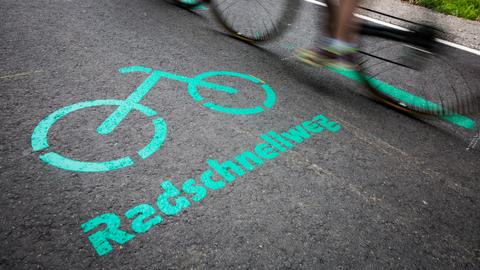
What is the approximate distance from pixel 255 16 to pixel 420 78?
272 cm

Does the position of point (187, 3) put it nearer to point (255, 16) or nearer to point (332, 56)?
point (255, 16)

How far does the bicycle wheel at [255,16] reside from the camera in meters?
4.52

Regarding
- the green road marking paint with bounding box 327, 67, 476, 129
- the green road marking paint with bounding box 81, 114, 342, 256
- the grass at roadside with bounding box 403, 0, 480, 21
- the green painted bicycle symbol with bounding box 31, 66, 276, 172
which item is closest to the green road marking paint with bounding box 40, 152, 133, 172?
the green painted bicycle symbol with bounding box 31, 66, 276, 172

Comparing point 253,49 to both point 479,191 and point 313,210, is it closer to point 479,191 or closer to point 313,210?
point 313,210

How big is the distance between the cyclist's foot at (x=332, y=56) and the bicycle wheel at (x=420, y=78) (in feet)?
0.82

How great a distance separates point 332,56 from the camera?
3.39 meters

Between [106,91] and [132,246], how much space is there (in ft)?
5.97

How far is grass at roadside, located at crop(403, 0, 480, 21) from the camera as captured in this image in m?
6.08

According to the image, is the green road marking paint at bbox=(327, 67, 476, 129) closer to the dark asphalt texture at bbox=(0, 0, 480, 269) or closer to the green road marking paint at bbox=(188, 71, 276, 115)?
the dark asphalt texture at bbox=(0, 0, 480, 269)

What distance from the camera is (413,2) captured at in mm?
6520

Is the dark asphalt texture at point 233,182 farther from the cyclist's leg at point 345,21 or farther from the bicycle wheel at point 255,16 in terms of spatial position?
the bicycle wheel at point 255,16

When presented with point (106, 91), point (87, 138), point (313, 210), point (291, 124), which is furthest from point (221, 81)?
point (313, 210)

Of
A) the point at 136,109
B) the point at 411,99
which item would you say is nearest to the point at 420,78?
the point at 411,99

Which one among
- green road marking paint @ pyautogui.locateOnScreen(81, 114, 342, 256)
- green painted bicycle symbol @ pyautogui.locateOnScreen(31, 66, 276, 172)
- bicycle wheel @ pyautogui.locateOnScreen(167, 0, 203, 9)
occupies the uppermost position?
bicycle wheel @ pyautogui.locateOnScreen(167, 0, 203, 9)
